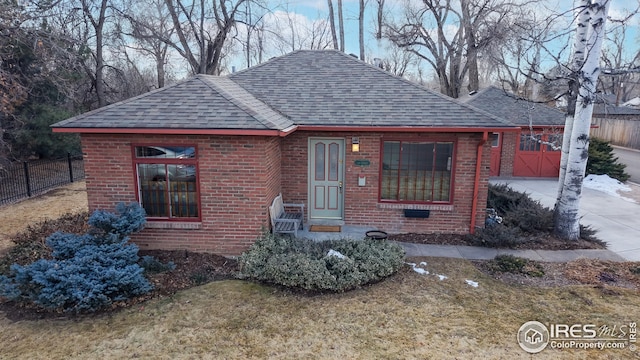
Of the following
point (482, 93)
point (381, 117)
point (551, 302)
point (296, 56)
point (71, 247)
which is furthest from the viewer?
point (482, 93)

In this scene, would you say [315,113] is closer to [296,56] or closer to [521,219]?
[296,56]

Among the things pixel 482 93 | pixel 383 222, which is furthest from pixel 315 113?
pixel 482 93

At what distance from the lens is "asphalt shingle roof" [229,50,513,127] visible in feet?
26.9

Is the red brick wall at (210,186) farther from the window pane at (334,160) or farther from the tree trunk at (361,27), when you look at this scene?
the tree trunk at (361,27)

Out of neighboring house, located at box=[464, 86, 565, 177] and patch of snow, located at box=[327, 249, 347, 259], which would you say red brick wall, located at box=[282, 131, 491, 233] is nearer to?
patch of snow, located at box=[327, 249, 347, 259]

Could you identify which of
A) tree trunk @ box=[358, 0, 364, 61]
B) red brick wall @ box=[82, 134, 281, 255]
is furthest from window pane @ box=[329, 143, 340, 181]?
tree trunk @ box=[358, 0, 364, 61]

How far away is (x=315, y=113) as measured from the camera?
28.4ft

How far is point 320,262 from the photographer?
6.21 meters

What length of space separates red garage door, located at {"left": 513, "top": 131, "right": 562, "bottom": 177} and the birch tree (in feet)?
25.2

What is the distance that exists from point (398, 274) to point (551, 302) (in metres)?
2.39

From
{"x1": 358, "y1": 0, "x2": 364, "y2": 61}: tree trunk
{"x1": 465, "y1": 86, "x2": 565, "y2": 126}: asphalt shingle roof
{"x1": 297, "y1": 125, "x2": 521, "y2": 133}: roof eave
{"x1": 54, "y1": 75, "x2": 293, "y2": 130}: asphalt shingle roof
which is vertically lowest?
{"x1": 297, "y1": 125, "x2": 521, "y2": 133}: roof eave

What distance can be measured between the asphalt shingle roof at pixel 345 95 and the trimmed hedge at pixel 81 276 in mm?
4474

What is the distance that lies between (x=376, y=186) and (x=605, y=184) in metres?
11.3

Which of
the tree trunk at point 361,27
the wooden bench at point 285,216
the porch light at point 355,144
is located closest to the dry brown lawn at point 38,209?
the wooden bench at point 285,216
